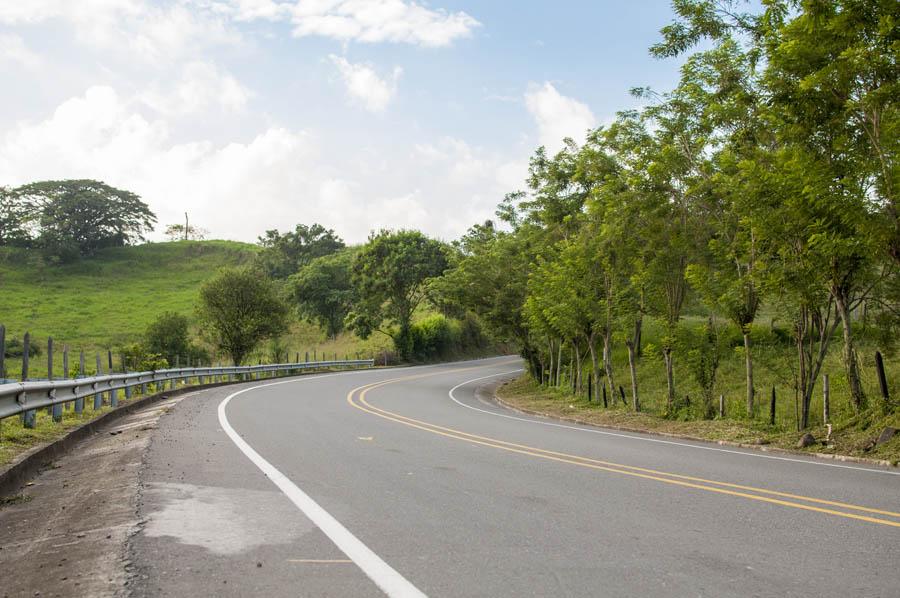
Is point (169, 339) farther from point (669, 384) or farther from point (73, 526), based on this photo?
point (73, 526)

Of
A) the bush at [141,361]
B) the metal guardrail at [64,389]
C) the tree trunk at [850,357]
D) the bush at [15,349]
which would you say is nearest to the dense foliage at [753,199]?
the tree trunk at [850,357]

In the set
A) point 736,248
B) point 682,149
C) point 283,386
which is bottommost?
point 283,386

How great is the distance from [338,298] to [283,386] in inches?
1437

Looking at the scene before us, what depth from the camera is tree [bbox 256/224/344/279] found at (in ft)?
278

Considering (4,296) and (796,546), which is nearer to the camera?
(796,546)

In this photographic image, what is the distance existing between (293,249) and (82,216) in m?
31.0

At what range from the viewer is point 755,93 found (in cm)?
1440

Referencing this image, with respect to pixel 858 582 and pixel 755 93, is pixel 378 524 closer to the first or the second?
pixel 858 582

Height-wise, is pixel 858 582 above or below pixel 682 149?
below

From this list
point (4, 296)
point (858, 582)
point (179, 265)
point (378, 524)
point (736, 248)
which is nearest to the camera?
point (858, 582)

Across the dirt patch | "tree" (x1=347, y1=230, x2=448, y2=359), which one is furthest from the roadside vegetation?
"tree" (x1=347, y1=230, x2=448, y2=359)

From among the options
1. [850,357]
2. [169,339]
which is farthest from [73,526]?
[169,339]

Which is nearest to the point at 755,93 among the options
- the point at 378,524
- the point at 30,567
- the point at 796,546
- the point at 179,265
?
the point at 796,546

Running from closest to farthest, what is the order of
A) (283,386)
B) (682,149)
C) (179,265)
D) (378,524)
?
(378,524), (682,149), (283,386), (179,265)
